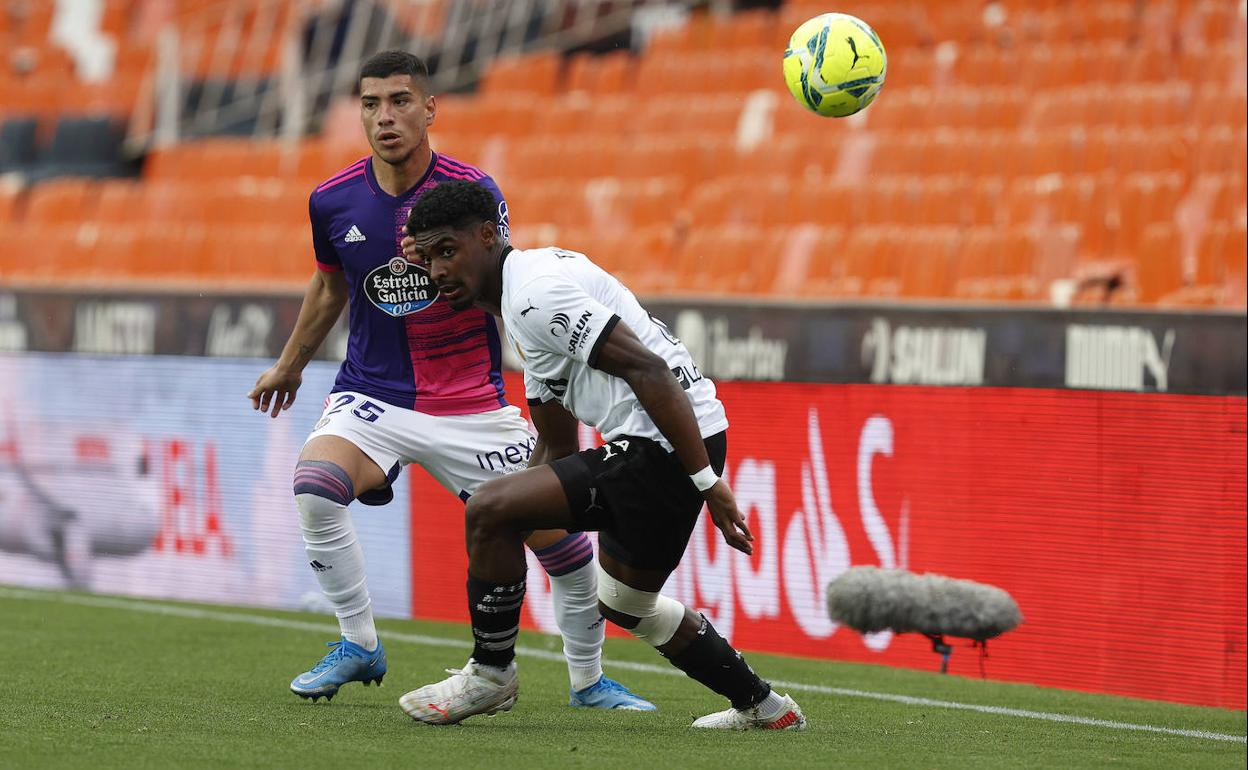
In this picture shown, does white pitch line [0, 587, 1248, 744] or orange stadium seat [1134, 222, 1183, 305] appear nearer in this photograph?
white pitch line [0, 587, 1248, 744]

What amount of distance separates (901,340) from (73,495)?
568 cm

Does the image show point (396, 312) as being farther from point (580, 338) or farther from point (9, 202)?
point (9, 202)

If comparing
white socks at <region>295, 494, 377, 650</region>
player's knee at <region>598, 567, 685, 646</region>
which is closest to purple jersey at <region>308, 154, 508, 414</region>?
white socks at <region>295, 494, 377, 650</region>

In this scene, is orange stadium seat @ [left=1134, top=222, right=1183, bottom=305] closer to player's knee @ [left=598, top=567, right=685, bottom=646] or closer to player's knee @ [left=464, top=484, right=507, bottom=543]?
player's knee @ [left=598, top=567, right=685, bottom=646]

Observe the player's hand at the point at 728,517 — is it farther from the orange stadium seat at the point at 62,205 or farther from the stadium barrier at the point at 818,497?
the orange stadium seat at the point at 62,205

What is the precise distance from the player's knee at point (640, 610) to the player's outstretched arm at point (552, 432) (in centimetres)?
42

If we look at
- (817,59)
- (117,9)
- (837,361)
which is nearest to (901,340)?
(837,361)

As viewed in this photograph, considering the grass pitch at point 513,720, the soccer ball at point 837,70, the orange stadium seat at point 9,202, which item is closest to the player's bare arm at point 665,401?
the grass pitch at point 513,720

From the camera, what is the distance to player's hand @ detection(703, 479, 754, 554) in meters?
5.17

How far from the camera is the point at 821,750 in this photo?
214 inches

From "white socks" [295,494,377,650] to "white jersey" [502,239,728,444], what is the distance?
3.30 feet

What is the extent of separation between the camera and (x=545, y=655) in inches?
332

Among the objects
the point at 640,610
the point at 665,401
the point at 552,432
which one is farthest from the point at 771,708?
the point at 665,401

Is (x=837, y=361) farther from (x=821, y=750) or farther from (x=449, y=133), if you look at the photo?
(x=449, y=133)
